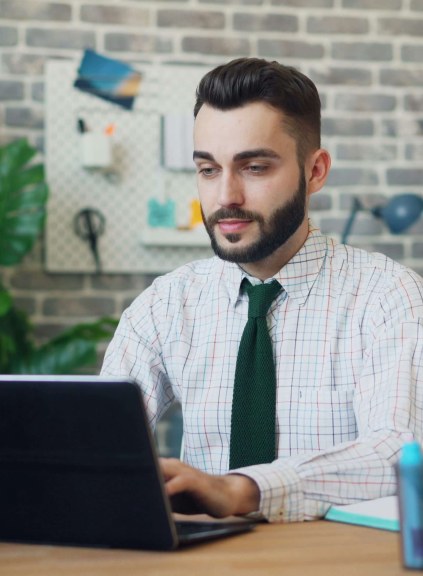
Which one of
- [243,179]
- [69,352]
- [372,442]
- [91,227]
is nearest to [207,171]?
[243,179]

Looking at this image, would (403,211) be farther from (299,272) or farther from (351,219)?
(299,272)

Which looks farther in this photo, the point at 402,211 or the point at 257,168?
the point at 402,211

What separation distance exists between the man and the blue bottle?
0.60m

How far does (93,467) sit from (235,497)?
0.88 feet

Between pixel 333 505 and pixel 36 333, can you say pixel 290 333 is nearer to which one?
pixel 333 505

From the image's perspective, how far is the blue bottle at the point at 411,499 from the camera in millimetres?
912

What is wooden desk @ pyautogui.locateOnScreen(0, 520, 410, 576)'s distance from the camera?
1021mm

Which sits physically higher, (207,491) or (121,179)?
(121,179)

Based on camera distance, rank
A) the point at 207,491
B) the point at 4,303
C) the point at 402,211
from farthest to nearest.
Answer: the point at 402,211 < the point at 4,303 < the point at 207,491

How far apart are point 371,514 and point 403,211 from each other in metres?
2.22

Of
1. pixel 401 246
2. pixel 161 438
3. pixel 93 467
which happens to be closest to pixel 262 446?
pixel 93 467

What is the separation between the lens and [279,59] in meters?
3.55

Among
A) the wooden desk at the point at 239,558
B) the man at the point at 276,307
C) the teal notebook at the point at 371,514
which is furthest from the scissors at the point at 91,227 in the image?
the wooden desk at the point at 239,558

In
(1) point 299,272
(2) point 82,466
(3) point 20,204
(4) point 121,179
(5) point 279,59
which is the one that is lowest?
(2) point 82,466
